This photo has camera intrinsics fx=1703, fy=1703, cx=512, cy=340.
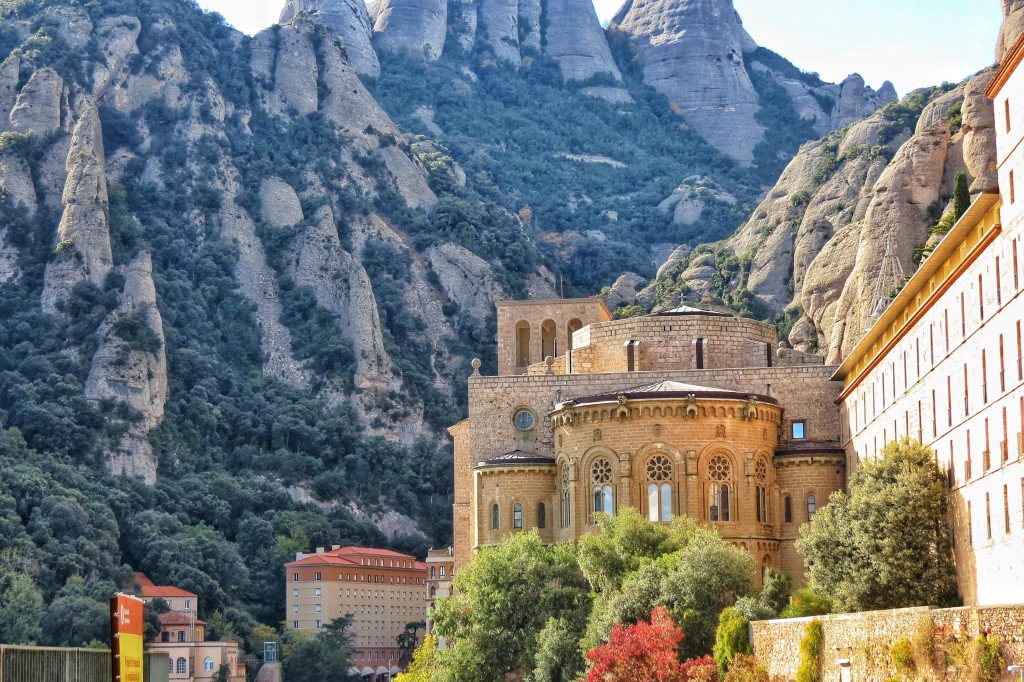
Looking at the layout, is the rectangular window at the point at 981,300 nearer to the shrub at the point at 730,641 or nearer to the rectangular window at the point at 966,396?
the rectangular window at the point at 966,396

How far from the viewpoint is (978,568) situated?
147 ft

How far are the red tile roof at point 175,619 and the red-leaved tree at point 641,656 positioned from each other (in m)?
79.9

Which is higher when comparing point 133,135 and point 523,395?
point 133,135

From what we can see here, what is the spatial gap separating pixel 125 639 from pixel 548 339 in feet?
186

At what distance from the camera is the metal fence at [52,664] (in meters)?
33.1

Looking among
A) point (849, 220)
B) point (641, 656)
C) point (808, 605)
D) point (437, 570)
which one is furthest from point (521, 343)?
point (437, 570)

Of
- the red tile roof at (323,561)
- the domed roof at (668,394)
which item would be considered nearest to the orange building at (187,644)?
the red tile roof at (323,561)

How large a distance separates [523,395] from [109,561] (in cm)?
6747

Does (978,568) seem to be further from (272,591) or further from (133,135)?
(133,135)

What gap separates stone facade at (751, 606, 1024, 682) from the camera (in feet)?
103

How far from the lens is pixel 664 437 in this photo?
6756 cm

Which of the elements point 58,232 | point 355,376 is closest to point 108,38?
point 58,232

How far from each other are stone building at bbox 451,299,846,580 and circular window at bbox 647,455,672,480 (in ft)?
0.13

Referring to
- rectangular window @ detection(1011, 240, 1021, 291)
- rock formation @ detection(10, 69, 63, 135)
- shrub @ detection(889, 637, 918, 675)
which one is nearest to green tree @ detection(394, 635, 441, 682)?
rectangular window @ detection(1011, 240, 1021, 291)
